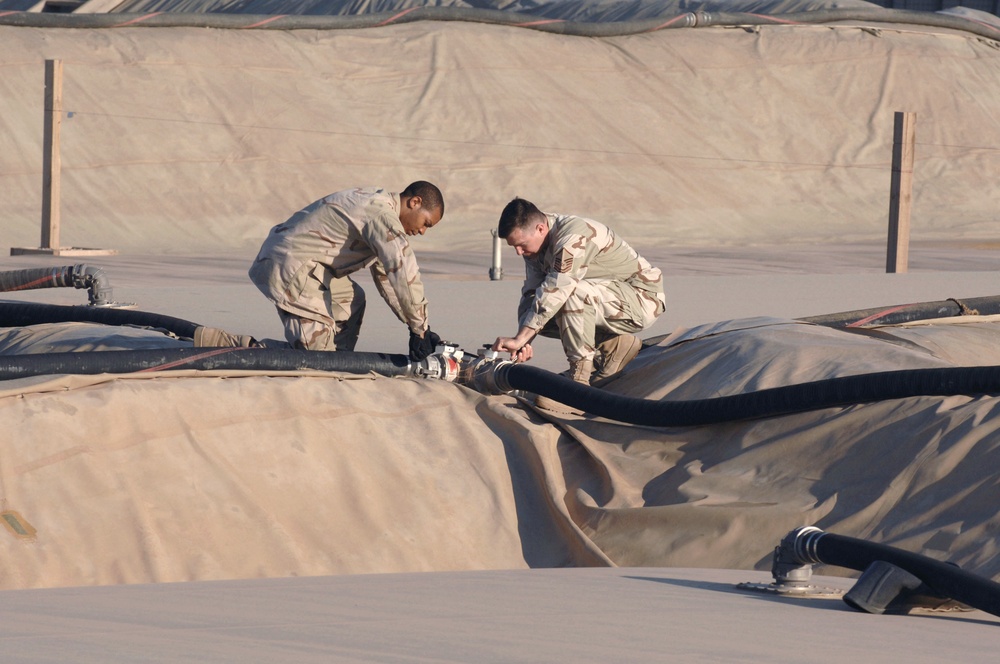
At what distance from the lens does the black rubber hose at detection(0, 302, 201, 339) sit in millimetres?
7848

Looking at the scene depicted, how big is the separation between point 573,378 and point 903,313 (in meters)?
2.61

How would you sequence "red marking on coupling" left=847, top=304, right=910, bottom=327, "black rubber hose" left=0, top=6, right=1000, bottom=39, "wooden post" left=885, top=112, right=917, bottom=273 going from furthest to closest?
"black rubber hose" left=0, top=6, right=1000, bottom=39, "wooden post" left=885, top=112, right=917, bottom=273, "red marking on coupling" left=847, top=304, right=910, bottom=327

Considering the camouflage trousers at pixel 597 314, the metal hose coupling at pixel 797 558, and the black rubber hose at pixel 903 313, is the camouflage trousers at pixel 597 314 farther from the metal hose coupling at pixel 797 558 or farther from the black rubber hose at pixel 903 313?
the metal hose coupling at pixel 797 558

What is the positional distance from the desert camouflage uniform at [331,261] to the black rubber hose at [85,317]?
3.21ft

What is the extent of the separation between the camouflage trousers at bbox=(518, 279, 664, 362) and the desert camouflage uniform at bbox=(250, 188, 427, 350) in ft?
2.32

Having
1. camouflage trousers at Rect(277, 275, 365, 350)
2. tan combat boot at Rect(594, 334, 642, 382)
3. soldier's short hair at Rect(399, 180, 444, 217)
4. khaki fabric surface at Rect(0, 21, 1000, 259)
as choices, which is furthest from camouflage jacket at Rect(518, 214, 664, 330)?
khaki fabric surface at Rect(0, 21, 1000, 259)

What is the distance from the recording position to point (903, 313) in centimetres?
821

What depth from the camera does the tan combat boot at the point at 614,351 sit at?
23.0 ft

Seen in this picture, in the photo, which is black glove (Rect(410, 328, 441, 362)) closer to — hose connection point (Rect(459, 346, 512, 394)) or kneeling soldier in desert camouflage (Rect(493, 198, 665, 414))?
hose connection point (Rect(459, 346, 512, 394))

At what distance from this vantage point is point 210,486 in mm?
5457

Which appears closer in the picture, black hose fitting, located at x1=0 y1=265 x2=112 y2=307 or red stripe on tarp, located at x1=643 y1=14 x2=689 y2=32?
black hose fitting, located at x1=0 y1=265 x2=112 y2=307

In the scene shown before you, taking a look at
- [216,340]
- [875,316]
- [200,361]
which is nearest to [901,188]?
[875,316]

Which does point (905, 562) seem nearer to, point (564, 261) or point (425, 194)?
point (564, 261)

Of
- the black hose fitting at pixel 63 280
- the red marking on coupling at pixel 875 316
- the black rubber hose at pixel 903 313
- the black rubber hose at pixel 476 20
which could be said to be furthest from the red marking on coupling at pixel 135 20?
the red marking on coupling at pixel 875 316
